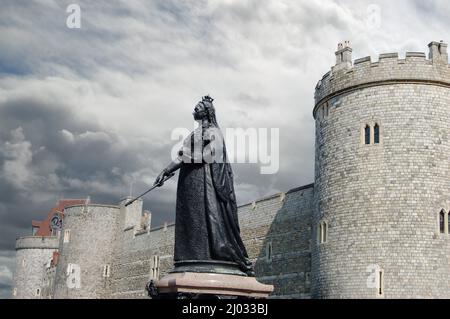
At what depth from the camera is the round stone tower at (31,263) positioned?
57531mm

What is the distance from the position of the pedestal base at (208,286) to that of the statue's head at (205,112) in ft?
6.39

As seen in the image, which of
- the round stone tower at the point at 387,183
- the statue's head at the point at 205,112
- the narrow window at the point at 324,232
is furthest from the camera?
the narrow window at the point at 324,232

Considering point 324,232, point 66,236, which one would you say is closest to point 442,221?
point 324,232

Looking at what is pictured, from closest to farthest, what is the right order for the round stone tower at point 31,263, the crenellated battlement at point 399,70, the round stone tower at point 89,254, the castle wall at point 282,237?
the crenellated battlement at point 399,70 → the castle wall at point 282,237 → the round stone tower at point 89,254 → the round stone tower at point 31,263

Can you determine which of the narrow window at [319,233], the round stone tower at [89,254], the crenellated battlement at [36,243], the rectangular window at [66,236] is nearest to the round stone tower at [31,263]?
the crenellated battlement at [36,243]

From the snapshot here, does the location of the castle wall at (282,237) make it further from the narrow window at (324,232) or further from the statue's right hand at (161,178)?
the statue's right hand at (161,178)

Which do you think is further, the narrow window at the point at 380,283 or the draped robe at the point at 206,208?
the narrow window at the point at 380,283

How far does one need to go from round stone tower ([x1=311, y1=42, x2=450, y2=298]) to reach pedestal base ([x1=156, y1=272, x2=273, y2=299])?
38.1 ft

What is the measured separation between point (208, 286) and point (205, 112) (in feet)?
7.30

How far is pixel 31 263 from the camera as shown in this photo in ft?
191

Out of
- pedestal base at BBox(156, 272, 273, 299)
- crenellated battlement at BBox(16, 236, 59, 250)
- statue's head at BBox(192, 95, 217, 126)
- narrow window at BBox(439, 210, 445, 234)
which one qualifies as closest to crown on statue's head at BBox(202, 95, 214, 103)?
statue's head at BBox(192, 95, 217, 126)

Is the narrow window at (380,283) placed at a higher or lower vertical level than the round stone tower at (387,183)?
lower

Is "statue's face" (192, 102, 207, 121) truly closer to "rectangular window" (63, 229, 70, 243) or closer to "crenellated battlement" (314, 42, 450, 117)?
"crenellated battlement" (314, 42, 450, 117)

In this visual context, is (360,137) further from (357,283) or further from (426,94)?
(357,283)
